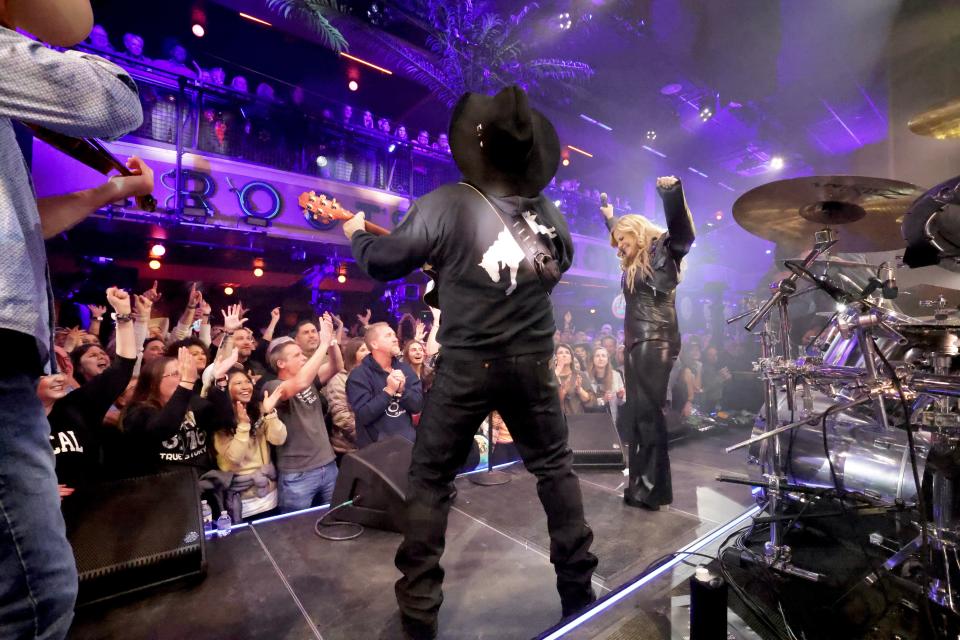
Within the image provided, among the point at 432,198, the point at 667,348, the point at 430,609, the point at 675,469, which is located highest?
the point at 432,198

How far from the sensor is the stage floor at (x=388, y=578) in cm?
169

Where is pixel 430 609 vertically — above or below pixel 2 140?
below

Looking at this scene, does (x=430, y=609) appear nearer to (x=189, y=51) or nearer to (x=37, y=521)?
(x=37, y=521)

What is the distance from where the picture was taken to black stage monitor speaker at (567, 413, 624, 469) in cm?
361

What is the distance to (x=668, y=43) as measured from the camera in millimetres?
6742

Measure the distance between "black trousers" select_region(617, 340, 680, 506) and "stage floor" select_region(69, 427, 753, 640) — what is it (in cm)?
15

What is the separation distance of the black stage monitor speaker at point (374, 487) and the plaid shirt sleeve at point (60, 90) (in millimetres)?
1984

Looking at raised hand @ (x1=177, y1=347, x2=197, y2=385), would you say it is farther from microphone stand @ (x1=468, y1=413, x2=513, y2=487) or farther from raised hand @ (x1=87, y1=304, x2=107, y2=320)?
microphone stand @ (x1=468, y1=413, x2=513, y2=487)

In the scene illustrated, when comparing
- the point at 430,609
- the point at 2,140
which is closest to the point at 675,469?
the point at 430,609

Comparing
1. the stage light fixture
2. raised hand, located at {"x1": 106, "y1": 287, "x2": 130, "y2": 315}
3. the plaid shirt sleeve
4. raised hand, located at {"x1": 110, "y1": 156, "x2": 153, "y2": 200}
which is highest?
the stage light fixture

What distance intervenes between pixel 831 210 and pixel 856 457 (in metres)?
1.47

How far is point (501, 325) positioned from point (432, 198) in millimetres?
568

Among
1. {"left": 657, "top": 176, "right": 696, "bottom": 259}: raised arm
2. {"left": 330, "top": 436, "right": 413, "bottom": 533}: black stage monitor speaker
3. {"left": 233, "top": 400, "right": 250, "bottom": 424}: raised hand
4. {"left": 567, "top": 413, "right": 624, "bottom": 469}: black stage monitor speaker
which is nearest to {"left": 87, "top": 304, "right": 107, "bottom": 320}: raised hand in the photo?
{"left": 233, "top": 400, "right": 250, "bottom": 424}: raised hand

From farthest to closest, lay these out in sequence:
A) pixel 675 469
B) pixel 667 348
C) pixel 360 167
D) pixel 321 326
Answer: pixel 360 167
pixel 321 326
pixel 675 469
pixel 667 348
